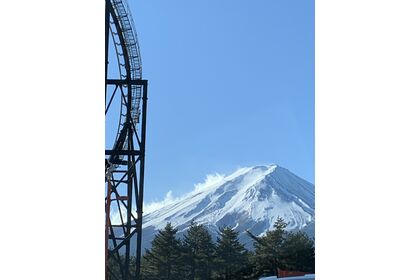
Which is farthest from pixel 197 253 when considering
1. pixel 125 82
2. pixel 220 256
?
pixel 125 82

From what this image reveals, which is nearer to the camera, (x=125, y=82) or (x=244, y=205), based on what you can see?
(x=125, y=82)

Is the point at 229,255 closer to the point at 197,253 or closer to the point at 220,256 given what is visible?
the point at 220,256

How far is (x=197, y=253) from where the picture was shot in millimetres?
3086

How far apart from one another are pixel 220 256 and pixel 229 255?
0.05 meters

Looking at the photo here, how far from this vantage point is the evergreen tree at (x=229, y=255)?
3.07m

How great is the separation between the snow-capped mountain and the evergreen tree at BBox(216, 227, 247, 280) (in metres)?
0.04

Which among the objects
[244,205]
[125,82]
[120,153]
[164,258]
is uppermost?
[125,82]
